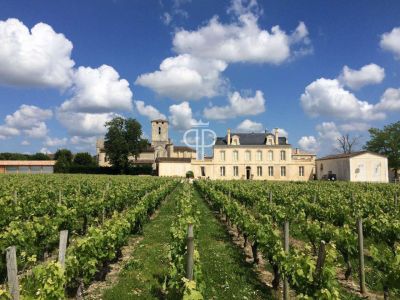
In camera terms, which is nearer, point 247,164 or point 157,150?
point 247,164

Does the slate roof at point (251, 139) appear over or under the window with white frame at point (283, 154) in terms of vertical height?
over

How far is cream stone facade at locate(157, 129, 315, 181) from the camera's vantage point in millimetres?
48438

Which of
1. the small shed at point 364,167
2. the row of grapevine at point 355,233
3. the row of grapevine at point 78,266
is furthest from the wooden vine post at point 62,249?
the small shed at point 364,167

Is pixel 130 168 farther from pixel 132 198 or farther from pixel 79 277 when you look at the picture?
pixel 79 277

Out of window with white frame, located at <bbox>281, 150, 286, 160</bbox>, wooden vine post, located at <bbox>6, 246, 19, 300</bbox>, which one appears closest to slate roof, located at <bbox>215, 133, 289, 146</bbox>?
window with white frame, located at <bbox>281, 150, 286, 160</bbox>

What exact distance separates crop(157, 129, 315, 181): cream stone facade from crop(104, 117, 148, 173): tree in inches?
222

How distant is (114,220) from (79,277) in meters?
2.18

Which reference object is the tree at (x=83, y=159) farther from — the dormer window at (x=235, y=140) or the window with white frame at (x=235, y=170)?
the window with white frame at (x=235, y=170)

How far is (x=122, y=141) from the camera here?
51156mm

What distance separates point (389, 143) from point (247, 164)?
20963 millimetres

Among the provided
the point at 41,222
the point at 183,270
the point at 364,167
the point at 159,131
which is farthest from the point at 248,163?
the point at 183,270

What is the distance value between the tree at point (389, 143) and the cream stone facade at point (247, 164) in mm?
11251

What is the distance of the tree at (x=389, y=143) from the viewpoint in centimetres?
5022

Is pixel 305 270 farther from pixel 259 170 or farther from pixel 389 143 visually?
pixel 389 143
